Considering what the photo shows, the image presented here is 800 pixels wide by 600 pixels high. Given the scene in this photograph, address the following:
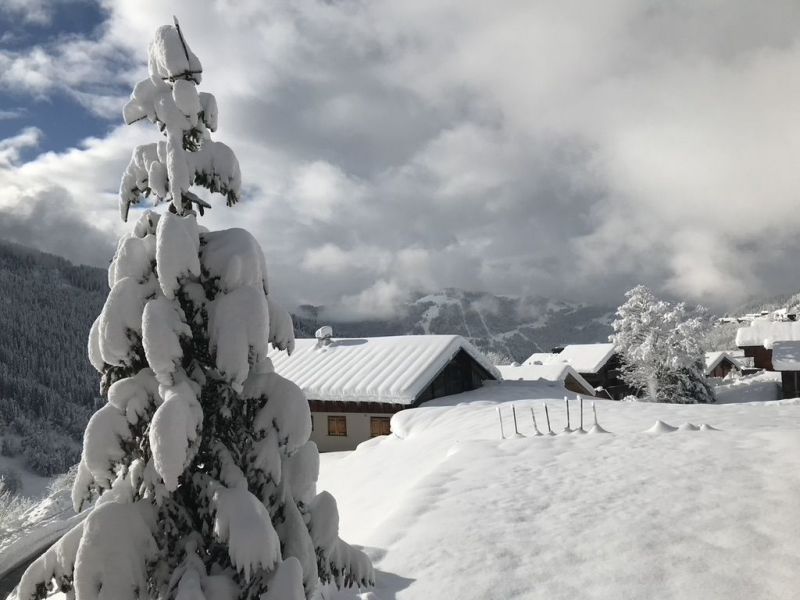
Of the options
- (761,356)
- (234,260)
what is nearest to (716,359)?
(761,356)

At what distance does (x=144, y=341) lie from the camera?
15.3ft

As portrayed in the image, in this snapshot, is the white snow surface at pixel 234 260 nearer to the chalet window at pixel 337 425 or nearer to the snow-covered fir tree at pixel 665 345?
the chalet window at pixel 337 425

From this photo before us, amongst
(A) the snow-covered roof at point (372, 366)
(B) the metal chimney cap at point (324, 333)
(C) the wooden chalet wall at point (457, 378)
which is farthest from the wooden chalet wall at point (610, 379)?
(B) the metal chimney cap at point (324, 333)

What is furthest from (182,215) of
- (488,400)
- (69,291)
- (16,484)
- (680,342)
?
(69,291)

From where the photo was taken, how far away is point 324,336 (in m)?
35.0

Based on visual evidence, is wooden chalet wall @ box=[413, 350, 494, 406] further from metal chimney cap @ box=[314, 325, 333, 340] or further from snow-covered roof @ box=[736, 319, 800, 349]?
snow-covered roof @ box=[736, 319, 800, 349]

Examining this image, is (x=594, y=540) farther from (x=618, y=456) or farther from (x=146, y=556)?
(x=146, y=556)

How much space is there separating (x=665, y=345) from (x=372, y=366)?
23.5 metres

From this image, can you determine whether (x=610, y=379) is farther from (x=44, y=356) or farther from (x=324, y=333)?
(x=44, y=356)

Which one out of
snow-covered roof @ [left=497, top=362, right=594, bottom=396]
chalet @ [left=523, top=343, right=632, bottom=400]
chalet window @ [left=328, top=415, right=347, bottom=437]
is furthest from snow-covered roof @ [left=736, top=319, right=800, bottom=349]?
chalet window @ [left=328, top=415, right=347, bottom=437]

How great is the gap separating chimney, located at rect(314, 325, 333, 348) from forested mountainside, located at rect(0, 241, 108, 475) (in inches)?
2676

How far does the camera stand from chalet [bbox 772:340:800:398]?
4066cm

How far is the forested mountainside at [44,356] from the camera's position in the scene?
86.0m

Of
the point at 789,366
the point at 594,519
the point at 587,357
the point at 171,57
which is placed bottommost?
the point at 594,519
